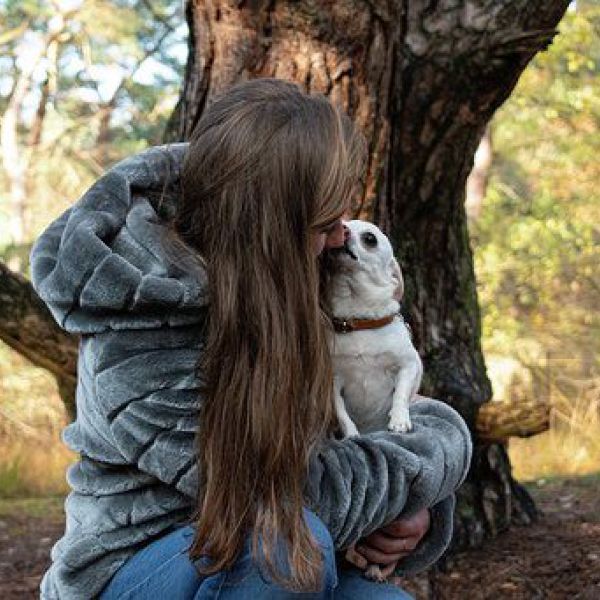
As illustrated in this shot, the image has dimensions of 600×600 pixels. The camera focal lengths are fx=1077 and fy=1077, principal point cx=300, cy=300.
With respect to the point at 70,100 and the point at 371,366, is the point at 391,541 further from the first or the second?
the point at 70,100

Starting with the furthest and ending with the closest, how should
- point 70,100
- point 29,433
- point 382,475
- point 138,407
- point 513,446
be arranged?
point 70,100 < point 29,433 < point 513,446 < point 382,475 < point 138,407

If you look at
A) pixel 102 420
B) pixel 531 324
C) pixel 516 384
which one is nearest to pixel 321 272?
pixel 102 420

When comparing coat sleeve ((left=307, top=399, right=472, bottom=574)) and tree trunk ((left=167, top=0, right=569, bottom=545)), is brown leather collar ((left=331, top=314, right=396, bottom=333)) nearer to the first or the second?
coat sleeve ((left=307, top=399, right=472, bottom=574))

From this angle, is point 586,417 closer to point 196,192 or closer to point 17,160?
point 196,192

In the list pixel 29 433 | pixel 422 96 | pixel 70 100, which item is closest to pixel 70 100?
pixel 70 100

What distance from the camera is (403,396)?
2.42 metres

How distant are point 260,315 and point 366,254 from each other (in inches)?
21.0

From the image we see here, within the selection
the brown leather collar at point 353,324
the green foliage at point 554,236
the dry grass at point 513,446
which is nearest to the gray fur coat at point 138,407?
the brown leather collar at point 353,324

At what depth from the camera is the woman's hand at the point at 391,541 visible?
2.31 meters

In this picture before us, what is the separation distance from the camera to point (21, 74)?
57.9 ft

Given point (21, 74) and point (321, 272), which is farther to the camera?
point (21, 74)


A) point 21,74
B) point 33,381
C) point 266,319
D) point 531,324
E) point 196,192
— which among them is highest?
point 21,74

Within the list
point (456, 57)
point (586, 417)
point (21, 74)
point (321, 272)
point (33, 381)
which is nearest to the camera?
point (321, 272)

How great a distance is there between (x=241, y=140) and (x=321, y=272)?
549 millimetres
